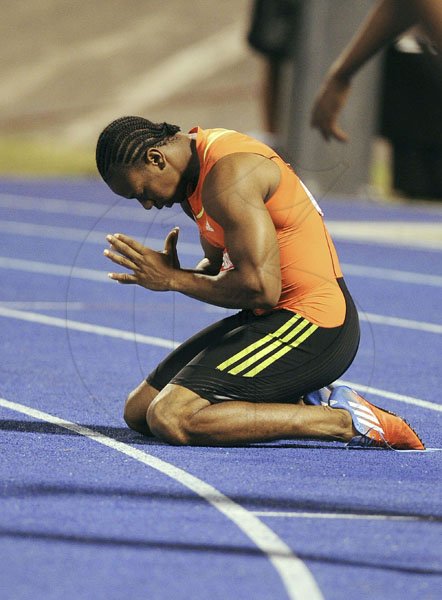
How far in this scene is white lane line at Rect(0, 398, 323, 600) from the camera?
438cm

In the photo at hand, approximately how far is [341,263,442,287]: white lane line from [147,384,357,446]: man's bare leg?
7.47 m

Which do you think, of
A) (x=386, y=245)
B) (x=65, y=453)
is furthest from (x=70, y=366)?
(x=386, y=245)

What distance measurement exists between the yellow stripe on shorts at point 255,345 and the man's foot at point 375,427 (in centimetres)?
39

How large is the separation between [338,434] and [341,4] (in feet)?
54.1

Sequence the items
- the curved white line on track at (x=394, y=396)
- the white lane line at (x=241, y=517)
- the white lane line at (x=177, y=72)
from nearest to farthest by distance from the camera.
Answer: the white lane line at (x=241, y=517) → the curved white line on track at (x=394, y=396) → the white lane line at (x=177, y=72)

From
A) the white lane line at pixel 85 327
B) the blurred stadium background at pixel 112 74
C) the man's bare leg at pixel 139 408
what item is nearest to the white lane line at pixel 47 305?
the white lane line at pixel 85 327

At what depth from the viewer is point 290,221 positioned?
6438mm

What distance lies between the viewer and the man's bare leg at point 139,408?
21.9 ft

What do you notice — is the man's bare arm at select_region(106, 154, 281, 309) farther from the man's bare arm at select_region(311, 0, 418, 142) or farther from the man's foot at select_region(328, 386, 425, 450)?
the man's foot at select_region(328, 386, 425, 450)

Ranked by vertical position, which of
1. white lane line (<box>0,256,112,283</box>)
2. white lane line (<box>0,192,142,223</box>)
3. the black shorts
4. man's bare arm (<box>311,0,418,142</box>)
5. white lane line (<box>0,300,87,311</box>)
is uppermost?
man's bare arm (<box>311,0,418,142</box>)

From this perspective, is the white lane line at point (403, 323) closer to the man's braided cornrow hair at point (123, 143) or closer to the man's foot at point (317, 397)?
the man's foot at point (317, 397)

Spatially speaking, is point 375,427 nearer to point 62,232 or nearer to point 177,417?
point 177,417

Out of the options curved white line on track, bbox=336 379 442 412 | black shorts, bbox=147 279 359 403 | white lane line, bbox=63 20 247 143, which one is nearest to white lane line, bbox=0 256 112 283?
curved white line on track, bbox=336 379 442 412

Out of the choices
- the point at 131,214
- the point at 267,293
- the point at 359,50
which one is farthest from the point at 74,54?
the point at 359,50
